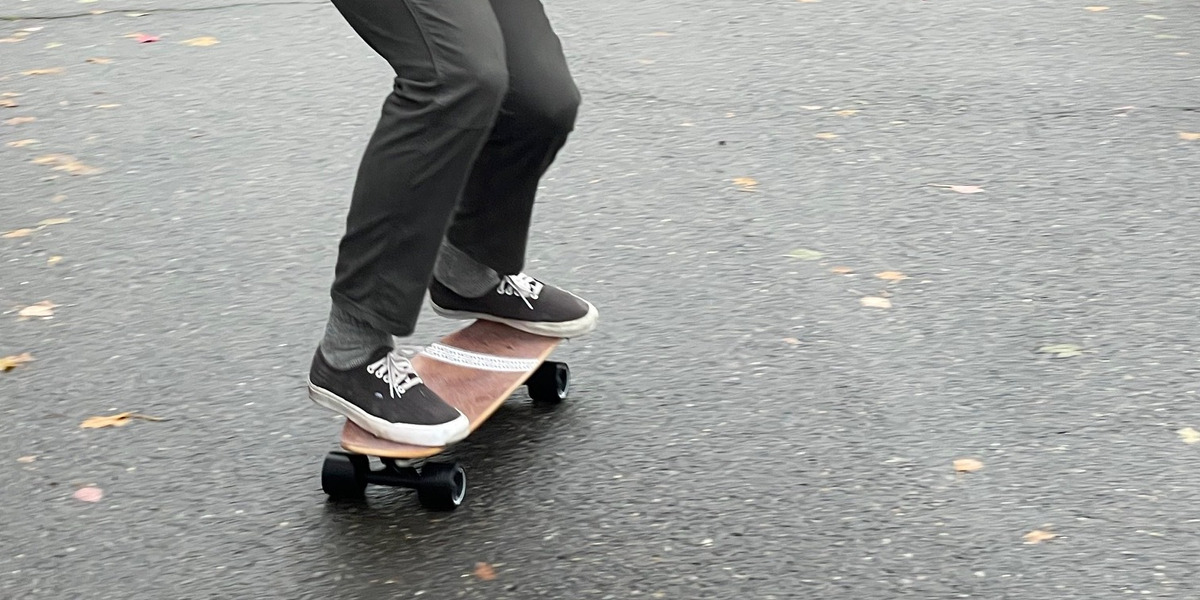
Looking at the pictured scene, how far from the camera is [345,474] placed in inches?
136

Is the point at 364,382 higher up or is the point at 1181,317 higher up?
the point at 364,382

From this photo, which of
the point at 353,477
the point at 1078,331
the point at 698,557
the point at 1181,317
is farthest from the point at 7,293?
the point at 1181,317

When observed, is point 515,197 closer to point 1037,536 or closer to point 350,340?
point 350,340

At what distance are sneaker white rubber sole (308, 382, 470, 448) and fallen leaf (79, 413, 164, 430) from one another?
0.74m

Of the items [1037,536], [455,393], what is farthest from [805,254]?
[1037,536]

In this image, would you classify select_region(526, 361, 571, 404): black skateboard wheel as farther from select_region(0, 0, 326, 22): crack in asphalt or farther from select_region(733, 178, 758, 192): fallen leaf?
select_region(0, 0, 326, 22): crack in asphalt

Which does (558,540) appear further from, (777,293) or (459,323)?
(777,293)

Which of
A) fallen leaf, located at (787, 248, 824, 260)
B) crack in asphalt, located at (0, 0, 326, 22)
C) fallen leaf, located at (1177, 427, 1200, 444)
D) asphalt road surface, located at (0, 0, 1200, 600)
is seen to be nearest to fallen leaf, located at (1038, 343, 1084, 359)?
asphalt road surface, located at (0, 0, 1200, 600)

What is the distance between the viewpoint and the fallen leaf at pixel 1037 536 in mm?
3268

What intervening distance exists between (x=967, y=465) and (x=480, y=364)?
1.24 metres

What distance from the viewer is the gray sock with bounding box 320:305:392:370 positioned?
339 centimetres

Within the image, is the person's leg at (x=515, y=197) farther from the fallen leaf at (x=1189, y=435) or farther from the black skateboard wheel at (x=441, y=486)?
the fallen leaf at (x=1189, y=435)

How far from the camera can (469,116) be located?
10.3 ft

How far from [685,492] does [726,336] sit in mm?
901
